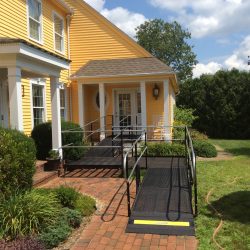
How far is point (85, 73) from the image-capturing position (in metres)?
16.2

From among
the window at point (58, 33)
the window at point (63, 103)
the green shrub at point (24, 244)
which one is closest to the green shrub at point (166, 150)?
the window at point (63, 103)

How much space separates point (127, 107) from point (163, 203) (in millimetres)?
11318

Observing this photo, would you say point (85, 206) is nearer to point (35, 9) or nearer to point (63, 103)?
point (35, 9)

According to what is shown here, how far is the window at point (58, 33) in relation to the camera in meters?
16.7

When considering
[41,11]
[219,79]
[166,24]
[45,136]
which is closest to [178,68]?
[166,24]

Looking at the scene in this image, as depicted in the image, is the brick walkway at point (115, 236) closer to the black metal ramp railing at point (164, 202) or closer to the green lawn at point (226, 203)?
the black metal ramp railing at point (164, 202)

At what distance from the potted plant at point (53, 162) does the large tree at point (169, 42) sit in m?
43.5

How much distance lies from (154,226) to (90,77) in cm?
1088

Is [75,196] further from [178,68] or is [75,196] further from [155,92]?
[178,68]

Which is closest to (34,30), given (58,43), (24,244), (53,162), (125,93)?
(58,43)

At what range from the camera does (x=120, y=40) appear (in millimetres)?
17516

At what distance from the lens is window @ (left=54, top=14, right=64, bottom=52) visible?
16.7 m

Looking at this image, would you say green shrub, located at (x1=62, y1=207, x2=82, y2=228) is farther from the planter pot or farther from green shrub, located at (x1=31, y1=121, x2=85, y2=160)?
green shrub, located at (x1=31, y1=121, x2=85, y2=160)

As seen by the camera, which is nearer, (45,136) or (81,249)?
(81,249)
